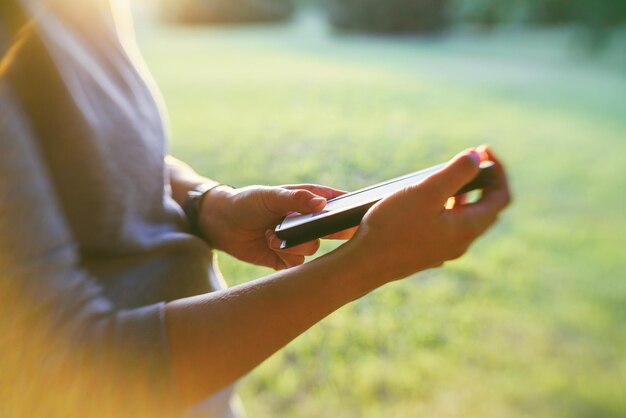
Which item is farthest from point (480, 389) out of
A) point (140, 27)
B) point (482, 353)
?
point (140, 27)

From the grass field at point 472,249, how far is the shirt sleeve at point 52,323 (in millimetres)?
379

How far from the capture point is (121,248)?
62 cm

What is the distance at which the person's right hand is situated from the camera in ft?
1.90

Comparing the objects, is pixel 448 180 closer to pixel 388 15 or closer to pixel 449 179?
pixel 449 179

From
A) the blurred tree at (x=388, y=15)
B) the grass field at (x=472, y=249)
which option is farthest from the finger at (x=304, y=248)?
the blurred tree at (x=388, y=15)

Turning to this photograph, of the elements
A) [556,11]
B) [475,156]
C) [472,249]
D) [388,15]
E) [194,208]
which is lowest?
[472,249]

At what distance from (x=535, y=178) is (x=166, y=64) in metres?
3.19

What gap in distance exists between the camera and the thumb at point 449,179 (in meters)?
0.58

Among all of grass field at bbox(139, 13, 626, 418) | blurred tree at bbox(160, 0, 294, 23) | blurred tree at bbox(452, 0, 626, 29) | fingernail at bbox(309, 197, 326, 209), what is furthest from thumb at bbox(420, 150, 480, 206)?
blurred tree at bbox(160, 0, 294, 23)

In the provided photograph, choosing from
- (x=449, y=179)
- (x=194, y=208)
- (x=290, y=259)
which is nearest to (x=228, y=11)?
(x=194, y=208)

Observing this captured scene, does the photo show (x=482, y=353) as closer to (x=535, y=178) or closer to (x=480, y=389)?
(x=480, y=389)

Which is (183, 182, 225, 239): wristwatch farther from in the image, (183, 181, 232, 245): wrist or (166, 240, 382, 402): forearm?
(166, 240, 382, 402): forearm

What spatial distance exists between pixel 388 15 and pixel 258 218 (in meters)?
5.03

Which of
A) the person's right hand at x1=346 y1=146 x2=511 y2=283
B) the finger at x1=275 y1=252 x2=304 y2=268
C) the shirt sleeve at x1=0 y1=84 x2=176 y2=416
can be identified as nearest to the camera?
the shirt sleeve at x1=0 y1=84 x2=176 y2=416
